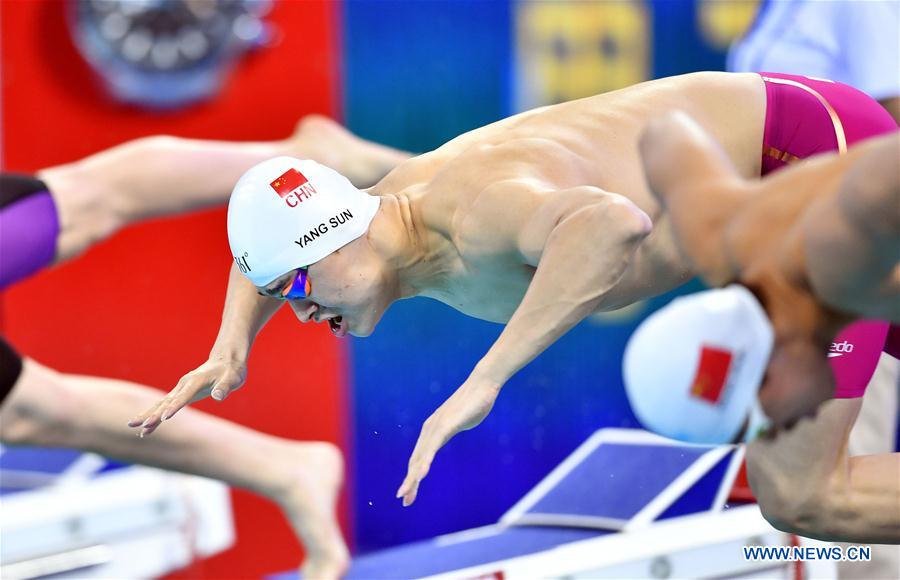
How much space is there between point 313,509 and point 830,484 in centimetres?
133

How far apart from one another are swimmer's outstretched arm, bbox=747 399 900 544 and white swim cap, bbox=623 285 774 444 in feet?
0.32

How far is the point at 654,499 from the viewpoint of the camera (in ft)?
10.2

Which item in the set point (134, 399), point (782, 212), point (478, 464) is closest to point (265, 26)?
point (134, 399)

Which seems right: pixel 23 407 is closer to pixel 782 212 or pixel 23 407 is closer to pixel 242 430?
pixel 242 430

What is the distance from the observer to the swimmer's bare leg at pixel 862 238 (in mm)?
1287

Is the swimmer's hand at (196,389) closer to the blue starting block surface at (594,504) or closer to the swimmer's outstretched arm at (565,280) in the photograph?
the swimmer's outstretched arm at (565,280)

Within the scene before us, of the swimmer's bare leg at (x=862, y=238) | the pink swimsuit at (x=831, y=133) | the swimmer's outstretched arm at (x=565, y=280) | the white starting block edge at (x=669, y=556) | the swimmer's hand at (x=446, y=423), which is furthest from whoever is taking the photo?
the white starting block edge at (x=669, y=556)

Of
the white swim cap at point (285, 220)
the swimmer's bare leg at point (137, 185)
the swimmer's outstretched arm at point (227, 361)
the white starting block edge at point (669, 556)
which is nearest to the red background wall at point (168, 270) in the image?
the swimmer's bare leg at point (137, 185)

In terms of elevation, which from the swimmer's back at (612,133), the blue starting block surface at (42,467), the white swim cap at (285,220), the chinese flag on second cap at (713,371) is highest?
the swimmer's back at (612,133)

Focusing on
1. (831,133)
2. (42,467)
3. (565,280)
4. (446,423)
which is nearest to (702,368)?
(831,133)

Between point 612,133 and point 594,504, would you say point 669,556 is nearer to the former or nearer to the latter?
point 594,504

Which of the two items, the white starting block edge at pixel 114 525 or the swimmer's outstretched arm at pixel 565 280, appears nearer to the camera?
the swimmer's outstretched arm at pixel 565 280

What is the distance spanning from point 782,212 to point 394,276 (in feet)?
2.93

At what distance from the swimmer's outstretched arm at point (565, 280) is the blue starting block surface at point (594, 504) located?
43.7 inches
